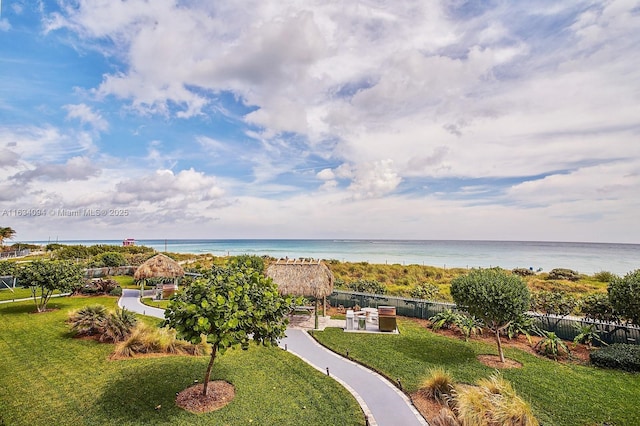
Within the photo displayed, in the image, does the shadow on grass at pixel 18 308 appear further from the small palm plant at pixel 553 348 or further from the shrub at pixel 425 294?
the small palm plant at pixel 553 348

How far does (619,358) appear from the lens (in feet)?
32.8

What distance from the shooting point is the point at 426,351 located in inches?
444

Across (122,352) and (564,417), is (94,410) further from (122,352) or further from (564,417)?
(564,417)

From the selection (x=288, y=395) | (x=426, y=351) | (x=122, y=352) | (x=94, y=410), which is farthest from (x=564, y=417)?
(x=122, y=352)

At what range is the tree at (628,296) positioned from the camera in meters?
10.2

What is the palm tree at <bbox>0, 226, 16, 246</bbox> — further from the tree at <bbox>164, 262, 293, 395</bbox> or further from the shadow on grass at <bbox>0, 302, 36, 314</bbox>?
the tree at <bbox>164, 262, 293, 395</bbox>

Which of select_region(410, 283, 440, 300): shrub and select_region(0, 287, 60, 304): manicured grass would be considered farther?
select_region(0, 287, 60, 304): manicured grass

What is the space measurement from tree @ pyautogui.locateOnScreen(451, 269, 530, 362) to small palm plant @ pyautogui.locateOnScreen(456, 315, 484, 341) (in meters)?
2.64

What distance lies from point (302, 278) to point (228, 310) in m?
9.52

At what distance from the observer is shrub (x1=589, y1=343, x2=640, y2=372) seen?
9.80 meters

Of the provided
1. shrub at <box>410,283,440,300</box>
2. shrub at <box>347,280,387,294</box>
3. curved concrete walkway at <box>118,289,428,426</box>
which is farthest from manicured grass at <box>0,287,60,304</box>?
shrub at <box>410,283,440,300</box>

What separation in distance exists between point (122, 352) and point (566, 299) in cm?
1918

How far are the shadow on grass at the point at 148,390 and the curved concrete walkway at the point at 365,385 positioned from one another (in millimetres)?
3211

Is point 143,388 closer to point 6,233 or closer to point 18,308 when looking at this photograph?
point 18,308
